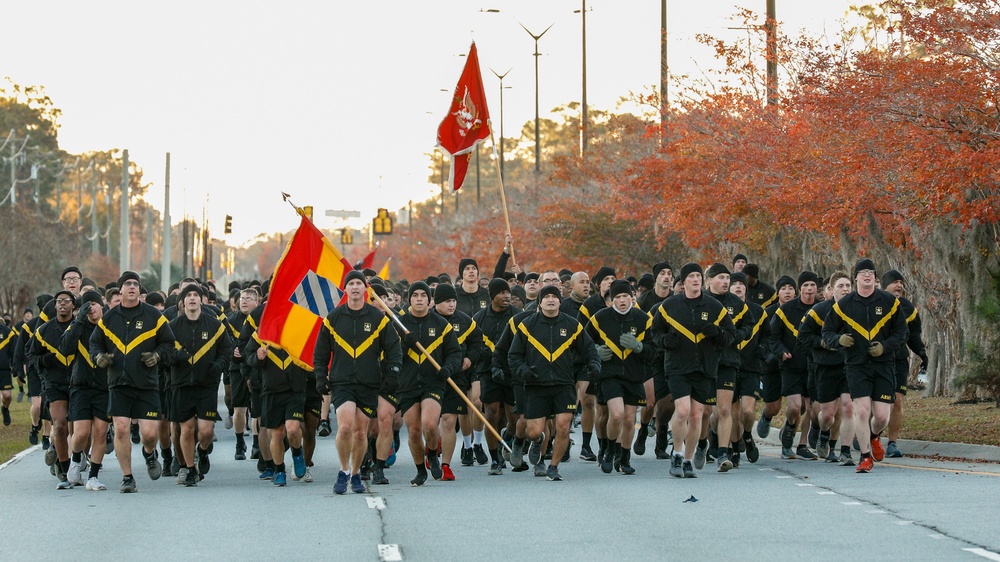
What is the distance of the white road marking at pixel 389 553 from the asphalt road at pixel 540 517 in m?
0.03

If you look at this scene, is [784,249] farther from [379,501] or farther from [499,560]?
[499,560]

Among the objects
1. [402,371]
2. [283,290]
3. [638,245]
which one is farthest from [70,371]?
[638,245]

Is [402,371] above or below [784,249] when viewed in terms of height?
below

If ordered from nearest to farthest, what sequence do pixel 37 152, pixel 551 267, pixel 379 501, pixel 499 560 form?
1. pixel 499 560
2. pixel 379 501
3. pixel 551 267
4. pixel 37 152

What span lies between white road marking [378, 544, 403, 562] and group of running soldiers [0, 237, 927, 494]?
11.4 ft

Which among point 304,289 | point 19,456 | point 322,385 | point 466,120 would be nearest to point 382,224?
point 466,120

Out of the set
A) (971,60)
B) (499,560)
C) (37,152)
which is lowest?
(499,560)

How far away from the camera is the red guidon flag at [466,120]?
24.8m

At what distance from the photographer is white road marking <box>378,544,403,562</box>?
10758mm

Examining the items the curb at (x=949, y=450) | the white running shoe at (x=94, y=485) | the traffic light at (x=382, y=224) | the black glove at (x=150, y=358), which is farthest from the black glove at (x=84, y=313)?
the traffic light at (x=382, y=224)

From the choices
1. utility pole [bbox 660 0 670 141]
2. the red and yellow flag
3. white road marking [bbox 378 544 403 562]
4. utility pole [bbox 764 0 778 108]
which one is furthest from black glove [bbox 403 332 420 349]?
utility pole [bbox 660 0 670 141]

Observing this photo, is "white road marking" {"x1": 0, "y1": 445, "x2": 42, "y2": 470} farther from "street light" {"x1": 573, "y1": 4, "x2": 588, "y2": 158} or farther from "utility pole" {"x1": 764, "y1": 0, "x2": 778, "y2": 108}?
"street light" {"x1": 573, "y1": 4, "x2": 588, "y2": 158}

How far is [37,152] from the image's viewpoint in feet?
319

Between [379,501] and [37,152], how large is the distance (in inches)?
3432
